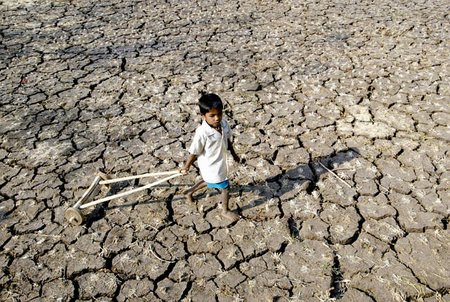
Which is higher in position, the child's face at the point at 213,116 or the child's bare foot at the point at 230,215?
the child's face at the point at 213,116

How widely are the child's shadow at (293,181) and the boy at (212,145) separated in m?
A: 0.35

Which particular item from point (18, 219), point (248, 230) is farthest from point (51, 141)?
point (248, 230)

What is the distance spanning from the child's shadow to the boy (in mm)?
353

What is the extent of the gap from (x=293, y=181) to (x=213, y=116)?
47.5 inches

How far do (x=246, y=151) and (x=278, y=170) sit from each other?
43 centimetres

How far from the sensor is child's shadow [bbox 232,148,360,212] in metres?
3.29

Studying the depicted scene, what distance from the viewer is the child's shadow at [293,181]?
10.8ft

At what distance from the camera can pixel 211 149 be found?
2783mm

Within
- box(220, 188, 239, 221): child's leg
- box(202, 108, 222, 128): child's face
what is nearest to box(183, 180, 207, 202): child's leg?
box(220, 188, 239, 221): child's leg

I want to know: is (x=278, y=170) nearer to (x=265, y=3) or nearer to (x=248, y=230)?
(x=248, y=230)

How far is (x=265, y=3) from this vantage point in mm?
7691

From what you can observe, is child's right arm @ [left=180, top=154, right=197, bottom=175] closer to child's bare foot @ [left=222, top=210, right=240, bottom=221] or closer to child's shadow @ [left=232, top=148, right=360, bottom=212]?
child's bare foot @ [left=222, top=210, right=240, bottom=221]

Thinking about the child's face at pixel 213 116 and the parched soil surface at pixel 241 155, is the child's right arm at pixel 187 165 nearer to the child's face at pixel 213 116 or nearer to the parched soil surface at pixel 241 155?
the child's face at pixel 213 116

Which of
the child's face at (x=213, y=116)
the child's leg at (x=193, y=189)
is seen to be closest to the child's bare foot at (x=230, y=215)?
the child's leg at (x=193, y=189)
